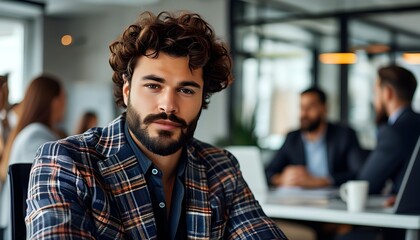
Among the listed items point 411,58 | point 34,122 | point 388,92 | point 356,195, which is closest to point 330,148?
point 388,92

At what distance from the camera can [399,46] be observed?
291 inches

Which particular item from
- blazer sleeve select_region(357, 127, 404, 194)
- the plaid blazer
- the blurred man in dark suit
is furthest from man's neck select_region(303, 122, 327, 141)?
the plaid blazer

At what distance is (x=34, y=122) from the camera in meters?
3.68

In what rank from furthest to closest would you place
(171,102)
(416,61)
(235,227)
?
(416,61), (235,227), (171,102)

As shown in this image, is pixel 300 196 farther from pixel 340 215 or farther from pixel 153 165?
pixel 153 165

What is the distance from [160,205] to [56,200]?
0.31 meters

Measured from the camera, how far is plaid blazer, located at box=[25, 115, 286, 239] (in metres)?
1.49

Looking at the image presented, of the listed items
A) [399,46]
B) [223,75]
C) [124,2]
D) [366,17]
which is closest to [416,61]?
[399,46]

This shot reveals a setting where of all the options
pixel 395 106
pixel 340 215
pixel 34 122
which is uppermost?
pixel 395 106

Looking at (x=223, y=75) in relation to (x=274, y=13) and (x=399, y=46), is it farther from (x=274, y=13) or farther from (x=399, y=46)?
(x=274, y=13)

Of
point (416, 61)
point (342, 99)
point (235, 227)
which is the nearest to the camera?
point (235, 227)

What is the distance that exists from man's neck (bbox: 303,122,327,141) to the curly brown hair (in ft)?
10.7

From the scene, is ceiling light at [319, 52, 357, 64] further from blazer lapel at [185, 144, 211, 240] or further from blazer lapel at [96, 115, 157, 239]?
blazer lapel at [96, 115, 157, 239]

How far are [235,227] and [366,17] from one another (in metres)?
6.16
